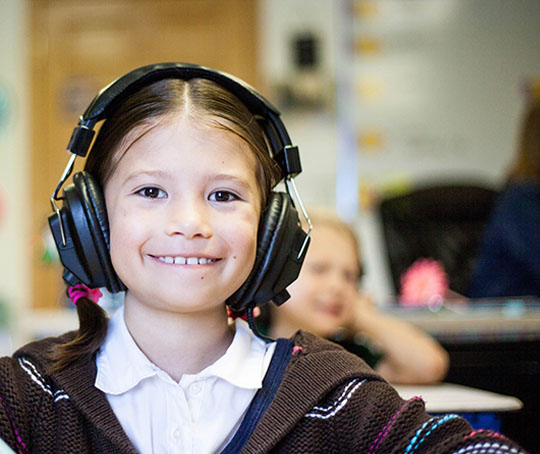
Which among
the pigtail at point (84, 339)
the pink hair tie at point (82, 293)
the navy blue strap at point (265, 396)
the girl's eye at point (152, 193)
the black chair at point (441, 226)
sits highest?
the girl's eye at point (152, 193)

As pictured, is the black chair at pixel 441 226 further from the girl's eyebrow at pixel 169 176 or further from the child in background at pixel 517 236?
the girl's eyebrow at pixel 169 176

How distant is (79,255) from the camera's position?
2.62 ft

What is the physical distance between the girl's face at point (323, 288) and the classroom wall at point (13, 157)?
111 inches

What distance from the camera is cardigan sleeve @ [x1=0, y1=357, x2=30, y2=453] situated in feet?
2.40

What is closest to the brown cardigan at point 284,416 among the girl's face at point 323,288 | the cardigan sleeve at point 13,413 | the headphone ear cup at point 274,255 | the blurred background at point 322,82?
the cardigan sleeve at point 13,413

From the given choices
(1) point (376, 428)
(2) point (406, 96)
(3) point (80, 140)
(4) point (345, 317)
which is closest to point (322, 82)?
(2) point (406, 96)

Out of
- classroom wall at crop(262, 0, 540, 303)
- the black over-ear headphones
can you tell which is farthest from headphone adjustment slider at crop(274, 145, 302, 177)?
classroom wall at crop(262, 0, 540, 303)

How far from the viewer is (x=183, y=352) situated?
2.75 feet

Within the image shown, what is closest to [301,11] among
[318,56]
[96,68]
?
[318,56]

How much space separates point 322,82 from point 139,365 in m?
3.19

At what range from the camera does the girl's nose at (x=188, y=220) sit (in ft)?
2.51

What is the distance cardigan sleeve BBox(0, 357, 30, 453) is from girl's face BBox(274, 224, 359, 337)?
813 millimetres

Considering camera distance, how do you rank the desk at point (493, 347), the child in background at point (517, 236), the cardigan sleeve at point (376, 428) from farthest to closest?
the child in background at point (517, 236) → the desk at point (493, 347) → the cardigan sleeve at point (376, 428)

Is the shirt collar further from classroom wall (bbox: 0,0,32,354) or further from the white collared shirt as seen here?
classroom wall (bbox: 0,0,32,354)
